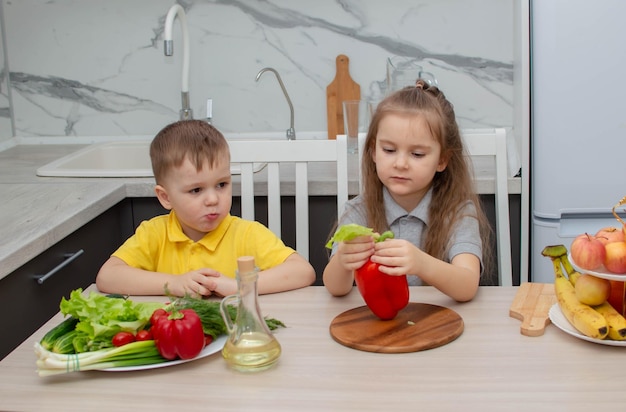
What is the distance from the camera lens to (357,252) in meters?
1.27

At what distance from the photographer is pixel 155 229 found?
5.43 feet

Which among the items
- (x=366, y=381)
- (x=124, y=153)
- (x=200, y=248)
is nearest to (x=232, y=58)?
(x=124, y=153)

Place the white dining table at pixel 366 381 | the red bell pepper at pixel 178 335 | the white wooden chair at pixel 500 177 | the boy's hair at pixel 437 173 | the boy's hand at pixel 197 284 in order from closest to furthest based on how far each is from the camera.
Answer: the white dining table at pixel 366 381
the red bell pepper at pixel 178 335
the boy's hand at pixel 197 284
the boy's hair at pixel 437 173
the white wooden chair at pixel 500 177

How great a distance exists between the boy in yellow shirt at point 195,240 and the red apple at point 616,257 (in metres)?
0.58

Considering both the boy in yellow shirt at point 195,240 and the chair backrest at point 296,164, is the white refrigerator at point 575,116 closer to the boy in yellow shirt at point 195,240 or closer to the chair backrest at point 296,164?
the chair backrest at point 296,164

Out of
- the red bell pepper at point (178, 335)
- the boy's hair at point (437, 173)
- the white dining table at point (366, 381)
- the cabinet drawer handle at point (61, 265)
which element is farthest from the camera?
the cabinet drawer handle at point (61, 265)

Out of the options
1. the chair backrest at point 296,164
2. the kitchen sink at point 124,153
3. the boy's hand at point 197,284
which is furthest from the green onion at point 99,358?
the kitchen sink at point 124,153

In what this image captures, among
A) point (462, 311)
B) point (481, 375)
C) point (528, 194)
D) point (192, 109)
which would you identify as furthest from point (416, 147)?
point (192, 109)

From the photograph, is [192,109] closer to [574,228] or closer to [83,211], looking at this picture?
[83,211]

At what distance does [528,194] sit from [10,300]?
1.38 m

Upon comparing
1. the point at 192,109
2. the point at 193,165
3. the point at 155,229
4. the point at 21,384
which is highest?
the point at 192,109

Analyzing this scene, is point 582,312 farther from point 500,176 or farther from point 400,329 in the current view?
point 500,176

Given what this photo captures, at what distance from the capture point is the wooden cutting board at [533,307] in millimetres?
1242

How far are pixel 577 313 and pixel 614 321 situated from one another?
0.19 ft
